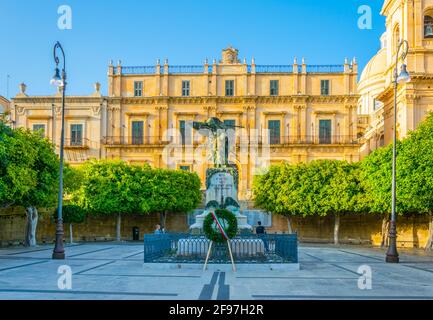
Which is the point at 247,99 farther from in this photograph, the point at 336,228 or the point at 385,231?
the point at 385,231

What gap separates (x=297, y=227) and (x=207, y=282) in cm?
2930

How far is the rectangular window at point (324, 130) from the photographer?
171ft

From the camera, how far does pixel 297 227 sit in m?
42.1

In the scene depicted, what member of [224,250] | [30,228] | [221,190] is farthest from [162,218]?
[224,250]

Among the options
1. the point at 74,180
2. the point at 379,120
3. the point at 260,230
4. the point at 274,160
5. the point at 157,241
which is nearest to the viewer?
the point at 157,241

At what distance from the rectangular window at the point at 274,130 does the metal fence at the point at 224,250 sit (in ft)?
109

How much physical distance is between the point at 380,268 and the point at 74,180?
23.9m

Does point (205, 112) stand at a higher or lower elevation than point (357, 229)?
higher

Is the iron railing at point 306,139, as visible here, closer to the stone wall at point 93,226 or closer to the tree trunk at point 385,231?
the stone wall at point 93,226

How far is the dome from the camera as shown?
75181 mm
